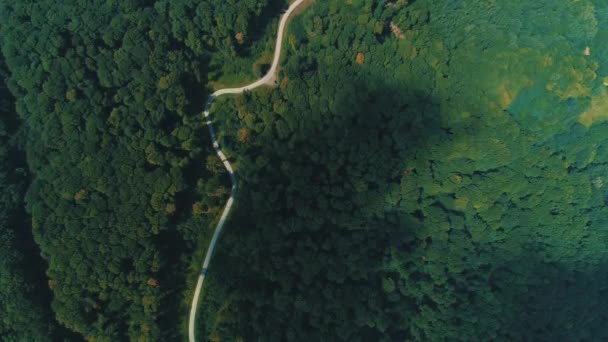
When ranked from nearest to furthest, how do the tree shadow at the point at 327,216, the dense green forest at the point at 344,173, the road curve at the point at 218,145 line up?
the dense green forest at the point at 344,173 < the tree shadow at the point at 327,216 < the road curve at the point at 218,145

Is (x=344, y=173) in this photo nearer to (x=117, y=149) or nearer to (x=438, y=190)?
(x=438, y=190)

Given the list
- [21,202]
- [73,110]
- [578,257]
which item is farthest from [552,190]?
[21,202]

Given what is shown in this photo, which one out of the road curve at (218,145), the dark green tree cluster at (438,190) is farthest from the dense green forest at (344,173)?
the road curve at (218,145)

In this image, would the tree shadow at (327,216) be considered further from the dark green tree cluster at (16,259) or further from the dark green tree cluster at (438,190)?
the dark green tree cluster at (16,259)

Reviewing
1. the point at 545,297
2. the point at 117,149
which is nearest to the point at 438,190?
the point at 545,297

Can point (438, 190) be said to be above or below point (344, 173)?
below

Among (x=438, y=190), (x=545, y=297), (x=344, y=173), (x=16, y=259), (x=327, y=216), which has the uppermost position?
(x=16, y=259)

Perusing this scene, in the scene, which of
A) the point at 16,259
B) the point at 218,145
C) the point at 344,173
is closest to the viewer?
the point at 16,259

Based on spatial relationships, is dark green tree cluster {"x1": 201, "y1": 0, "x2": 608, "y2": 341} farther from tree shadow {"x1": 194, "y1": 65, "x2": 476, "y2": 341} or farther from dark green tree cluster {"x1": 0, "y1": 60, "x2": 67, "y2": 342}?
dark green tree cluster {"x1": 0, "y1": 60, "x2": 67, "y2": 342}
